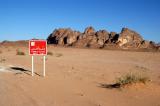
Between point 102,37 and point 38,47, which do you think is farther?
point 102,37

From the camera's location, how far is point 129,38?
9669 centimetres

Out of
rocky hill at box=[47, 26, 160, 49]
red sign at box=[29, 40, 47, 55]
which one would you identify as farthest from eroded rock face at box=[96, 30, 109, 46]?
red sign at box=[29, 40, 47, 55]

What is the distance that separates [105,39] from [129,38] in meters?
6.54

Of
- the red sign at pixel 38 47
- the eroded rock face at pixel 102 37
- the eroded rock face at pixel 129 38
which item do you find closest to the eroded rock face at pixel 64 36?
the eroded rock face at pixel 102 37

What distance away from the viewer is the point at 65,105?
11672 millimetres

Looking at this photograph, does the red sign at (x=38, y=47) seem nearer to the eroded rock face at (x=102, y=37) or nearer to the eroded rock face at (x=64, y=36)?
the eroded rock face at (x=102, y=37)

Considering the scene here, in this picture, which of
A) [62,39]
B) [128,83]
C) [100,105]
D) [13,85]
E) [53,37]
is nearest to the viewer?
[100,105]

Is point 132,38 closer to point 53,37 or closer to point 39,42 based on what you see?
point 53,37

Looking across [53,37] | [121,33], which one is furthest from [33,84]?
[53,37]

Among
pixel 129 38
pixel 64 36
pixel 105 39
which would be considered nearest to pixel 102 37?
pixel 105 39

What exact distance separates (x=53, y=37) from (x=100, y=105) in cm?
10132

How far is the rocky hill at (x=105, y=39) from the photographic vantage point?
95000mm

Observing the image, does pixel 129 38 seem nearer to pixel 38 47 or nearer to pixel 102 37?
pixel 102 37

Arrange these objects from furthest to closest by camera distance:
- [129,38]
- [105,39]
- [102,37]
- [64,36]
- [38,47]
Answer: [64,36] < [105,39] < [102,37] < [129,38] < [38,47]
